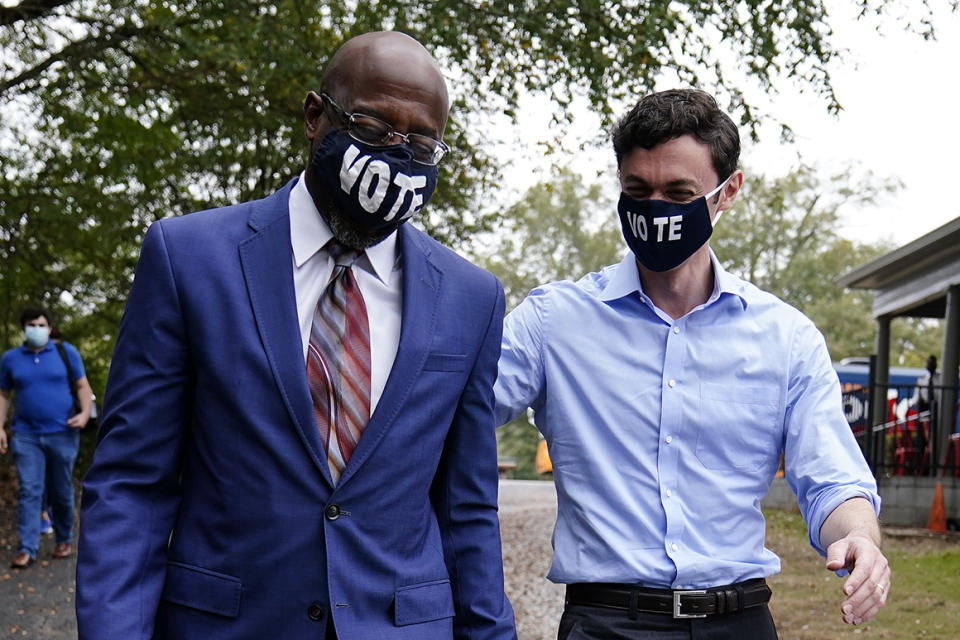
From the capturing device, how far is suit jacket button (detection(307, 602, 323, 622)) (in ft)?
8.16

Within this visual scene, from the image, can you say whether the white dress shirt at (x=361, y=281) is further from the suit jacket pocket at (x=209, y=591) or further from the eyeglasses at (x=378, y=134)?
the suit jacket pocket at (x=209, y=591)

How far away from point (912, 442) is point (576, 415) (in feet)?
56.3

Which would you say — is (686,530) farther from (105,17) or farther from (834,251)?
(834,251)

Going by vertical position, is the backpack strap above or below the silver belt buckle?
above

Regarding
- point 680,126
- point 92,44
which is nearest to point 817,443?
point 680,126

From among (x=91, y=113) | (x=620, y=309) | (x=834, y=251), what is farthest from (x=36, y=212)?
(x=834, y=251)

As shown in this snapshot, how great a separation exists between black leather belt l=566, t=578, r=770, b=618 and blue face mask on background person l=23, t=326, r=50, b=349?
8234 mm

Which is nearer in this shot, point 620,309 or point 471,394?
point 471,394

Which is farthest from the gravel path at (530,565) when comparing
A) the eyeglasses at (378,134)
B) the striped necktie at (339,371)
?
the eyeglasses at (378,134)

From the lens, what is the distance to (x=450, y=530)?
2.80 m

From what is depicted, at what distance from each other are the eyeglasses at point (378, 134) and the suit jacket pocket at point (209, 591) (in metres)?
1.01

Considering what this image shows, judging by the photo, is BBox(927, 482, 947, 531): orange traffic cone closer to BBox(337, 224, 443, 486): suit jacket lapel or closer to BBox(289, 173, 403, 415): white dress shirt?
BBox(337, 224, 443, 486): suit jacket lapel

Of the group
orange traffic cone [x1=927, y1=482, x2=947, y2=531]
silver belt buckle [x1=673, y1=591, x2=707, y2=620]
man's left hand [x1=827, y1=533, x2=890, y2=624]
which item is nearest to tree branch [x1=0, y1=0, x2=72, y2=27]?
silver belt buckle [x1=673, y1=591, x2=707, y2=620]

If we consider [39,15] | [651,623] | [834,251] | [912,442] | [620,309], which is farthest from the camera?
[834,251]
